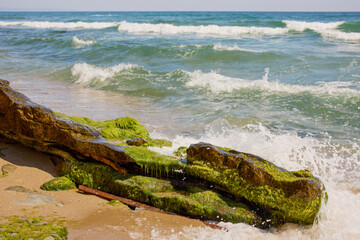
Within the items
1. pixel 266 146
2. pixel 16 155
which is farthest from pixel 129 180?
pixel 266 146

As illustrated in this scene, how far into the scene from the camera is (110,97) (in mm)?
9875

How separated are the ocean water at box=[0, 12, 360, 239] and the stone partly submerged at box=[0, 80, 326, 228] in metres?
0.23

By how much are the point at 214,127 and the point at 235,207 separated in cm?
368

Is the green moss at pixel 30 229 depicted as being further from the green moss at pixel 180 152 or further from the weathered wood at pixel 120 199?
the green moss at pixel 180 152

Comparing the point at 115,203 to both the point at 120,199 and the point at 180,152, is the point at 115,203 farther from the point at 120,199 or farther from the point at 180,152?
the point at 180,152

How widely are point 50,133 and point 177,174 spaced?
180cm

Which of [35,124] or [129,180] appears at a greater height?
[35,124]

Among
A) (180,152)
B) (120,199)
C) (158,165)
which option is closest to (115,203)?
(120,199)

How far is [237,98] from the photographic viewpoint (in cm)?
959

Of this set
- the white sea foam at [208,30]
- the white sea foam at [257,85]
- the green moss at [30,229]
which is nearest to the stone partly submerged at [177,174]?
the green moss at [30,229]

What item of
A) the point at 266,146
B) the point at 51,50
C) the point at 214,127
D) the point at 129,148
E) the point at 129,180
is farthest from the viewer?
the point at 51,50

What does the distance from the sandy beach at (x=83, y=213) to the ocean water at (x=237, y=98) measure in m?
0.18

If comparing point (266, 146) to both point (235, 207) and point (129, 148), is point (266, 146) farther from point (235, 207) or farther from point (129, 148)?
point (129, 148)

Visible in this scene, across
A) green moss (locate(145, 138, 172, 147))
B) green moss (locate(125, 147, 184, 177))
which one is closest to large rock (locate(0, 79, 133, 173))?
green moss (locate(125, 147, 184, 177))
